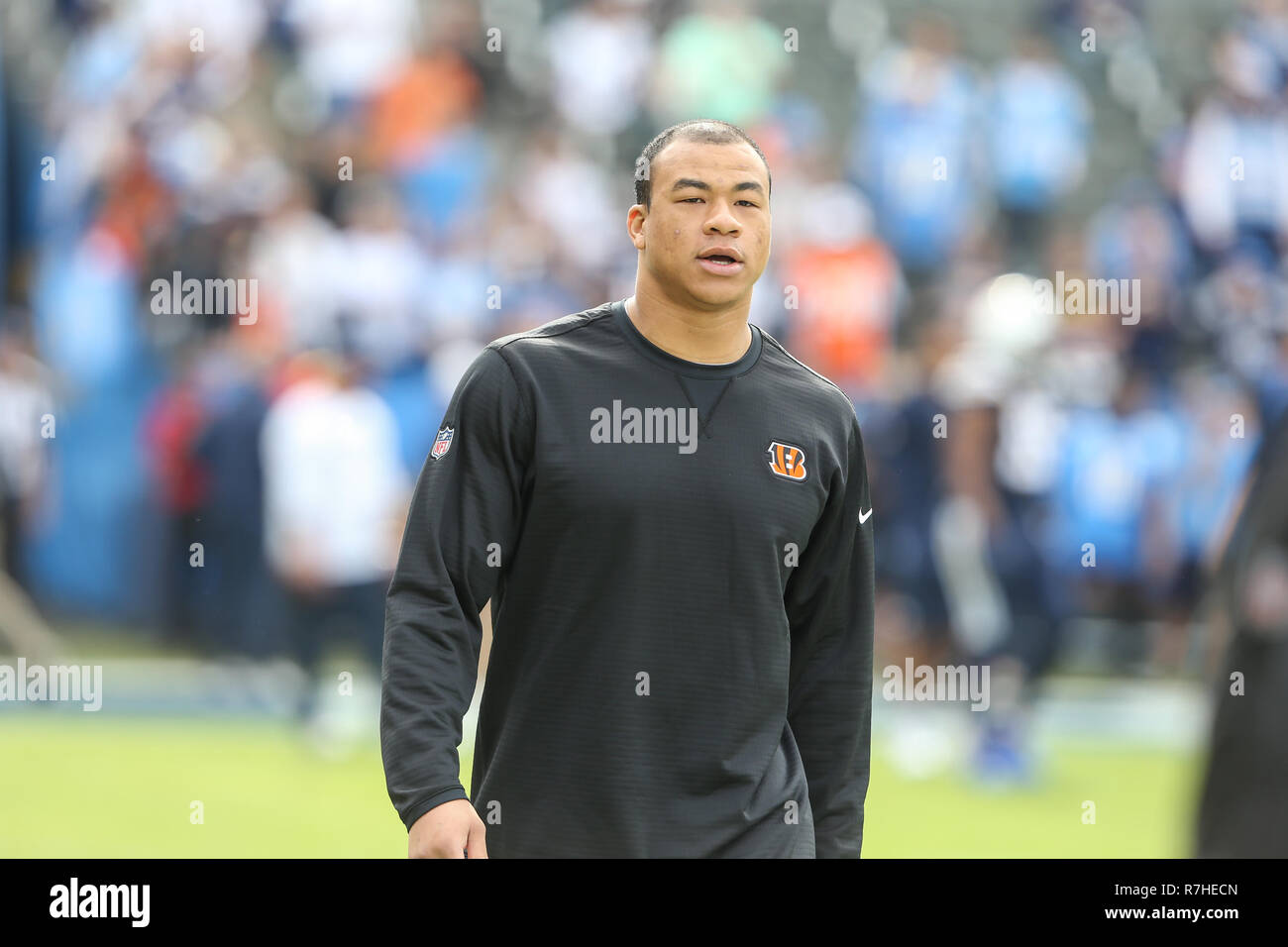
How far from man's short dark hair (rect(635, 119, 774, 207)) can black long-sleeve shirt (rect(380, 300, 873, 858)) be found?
348mm

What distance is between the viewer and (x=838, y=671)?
3783 mm

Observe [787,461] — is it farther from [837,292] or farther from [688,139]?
[837,292]

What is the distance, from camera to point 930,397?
34.4 feet

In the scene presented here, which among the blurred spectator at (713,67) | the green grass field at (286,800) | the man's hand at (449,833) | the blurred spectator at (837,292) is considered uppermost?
the blurred spectator at (713,67)

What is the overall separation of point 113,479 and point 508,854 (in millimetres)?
9772

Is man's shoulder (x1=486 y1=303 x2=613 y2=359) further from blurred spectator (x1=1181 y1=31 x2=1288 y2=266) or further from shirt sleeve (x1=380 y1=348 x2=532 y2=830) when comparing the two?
blurred spectator (x1=1181 y1=31 x2=1288 y2=266)

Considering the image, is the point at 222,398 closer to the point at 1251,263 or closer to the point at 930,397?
the point at 930,397

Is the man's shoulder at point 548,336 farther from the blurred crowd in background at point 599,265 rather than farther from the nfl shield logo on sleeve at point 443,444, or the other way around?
the blurred crowd in background at point 599,265

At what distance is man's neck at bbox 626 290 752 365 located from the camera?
3.63 meters

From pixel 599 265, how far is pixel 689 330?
29.9 ft

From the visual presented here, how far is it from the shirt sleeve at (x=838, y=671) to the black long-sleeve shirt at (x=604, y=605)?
178 mm

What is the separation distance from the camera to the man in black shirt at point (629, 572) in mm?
3420

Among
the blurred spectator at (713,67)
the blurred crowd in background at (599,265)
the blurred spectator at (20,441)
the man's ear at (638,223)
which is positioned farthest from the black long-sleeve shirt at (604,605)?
the blurred spectator at (713,67)

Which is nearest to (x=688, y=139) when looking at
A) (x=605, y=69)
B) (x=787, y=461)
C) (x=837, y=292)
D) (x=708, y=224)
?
(x=708, y=224)
